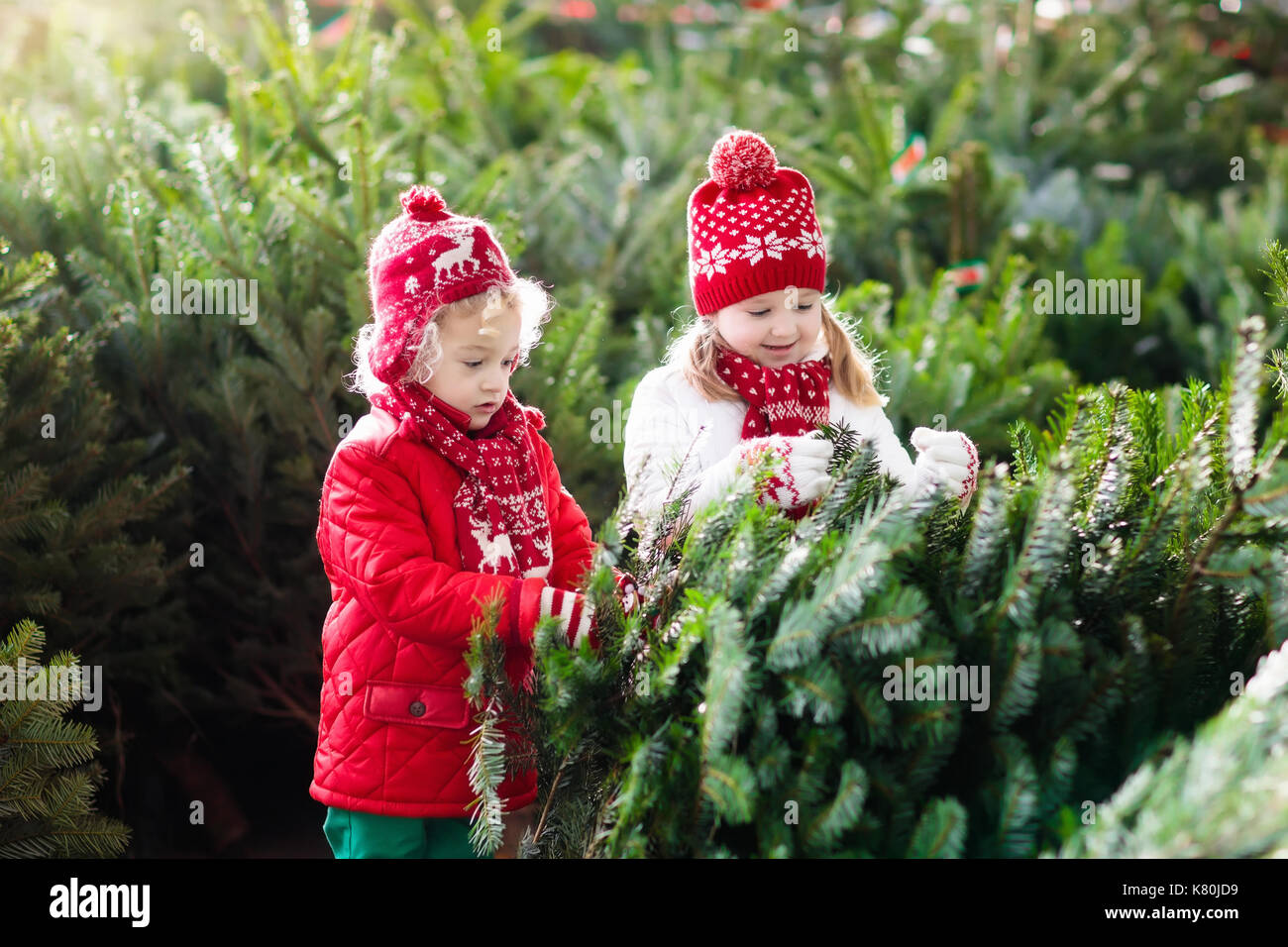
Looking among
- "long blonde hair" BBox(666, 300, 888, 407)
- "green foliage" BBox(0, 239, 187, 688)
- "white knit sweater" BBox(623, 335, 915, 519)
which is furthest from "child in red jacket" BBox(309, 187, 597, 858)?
"green foliage" BBox(0, 239, 187, 688)

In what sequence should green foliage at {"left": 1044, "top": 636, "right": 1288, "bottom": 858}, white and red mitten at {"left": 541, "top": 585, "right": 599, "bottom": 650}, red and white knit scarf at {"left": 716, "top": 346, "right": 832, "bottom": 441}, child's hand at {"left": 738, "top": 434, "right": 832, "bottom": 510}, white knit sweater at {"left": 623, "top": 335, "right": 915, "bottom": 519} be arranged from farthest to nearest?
red and white knit scarf at {"left": 716, "top": 346, "right": 832, "bottom": 441}, white knit sweater at {"left": 623, "top": 335, "right": 915, "bottom": 519}, child's hand at {"left": 738, "top": 434, "right": 832, "bottom": 510}, white and red mitten at {"left": 541, "top": 585, "right": 599, "bottom": 650}, green foliage at {"left": 1044, "top": 636, "right": 1288, "bottom": 858}

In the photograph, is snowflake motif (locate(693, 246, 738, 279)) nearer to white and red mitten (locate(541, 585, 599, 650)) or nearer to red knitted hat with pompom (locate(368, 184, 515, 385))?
red knitted hat with pompom (locate(368, 184, 515, 385))

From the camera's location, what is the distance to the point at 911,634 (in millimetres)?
1690

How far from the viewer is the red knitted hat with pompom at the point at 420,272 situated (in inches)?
91.9

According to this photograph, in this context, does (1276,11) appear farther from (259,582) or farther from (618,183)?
(259,582)

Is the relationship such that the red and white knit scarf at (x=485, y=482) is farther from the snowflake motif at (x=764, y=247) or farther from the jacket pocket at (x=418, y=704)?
the snowflake motif at (x=764, y=247)

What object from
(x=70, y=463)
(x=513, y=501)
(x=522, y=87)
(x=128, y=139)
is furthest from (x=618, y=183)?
(x=513, y=501)

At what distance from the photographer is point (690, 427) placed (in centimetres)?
260

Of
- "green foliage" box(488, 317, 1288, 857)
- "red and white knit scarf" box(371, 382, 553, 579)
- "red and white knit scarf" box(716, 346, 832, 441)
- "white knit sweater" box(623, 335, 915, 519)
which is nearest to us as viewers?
"green foliage" box(488, 317, 1288, 857)

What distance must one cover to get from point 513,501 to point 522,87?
15.6 ft

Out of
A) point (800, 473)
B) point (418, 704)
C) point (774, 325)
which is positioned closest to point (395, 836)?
point (418, 704)

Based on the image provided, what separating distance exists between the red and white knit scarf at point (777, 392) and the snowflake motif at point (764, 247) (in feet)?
0.71

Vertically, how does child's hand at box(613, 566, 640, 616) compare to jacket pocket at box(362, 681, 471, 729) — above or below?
above

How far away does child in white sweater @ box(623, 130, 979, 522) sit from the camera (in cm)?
258
